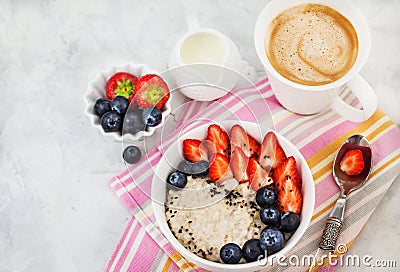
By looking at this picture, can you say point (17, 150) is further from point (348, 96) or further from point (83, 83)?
point (348, 96)

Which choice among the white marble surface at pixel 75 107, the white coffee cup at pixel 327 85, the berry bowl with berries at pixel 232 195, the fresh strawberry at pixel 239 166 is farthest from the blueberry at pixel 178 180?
the white coffee cup at pixel 327 85

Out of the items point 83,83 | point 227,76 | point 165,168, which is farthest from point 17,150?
point 227,76

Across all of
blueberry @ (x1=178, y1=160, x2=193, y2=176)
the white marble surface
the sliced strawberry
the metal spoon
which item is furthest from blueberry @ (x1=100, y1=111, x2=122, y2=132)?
the metal spoon

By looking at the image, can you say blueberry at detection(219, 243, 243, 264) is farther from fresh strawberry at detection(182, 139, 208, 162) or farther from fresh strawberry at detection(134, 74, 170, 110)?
fresh strawberry at detection(134, 74, 170, 110)

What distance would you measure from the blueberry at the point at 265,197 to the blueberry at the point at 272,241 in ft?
0.23

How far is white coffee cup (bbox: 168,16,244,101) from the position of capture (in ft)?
4.74

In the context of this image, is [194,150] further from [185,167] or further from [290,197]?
[290,197]

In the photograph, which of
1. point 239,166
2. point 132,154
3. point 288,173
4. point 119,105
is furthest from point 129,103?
point 288,173

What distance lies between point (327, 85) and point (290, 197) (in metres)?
0.27

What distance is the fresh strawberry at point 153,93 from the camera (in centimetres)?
143

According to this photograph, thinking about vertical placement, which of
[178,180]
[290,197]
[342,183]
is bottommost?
[342,183]

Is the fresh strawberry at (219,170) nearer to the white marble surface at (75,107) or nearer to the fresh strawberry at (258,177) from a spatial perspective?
the fresh strawberry at (258,177)

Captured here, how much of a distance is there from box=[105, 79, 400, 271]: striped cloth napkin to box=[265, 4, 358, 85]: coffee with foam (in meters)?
0.13

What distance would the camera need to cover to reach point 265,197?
4.15 ft
